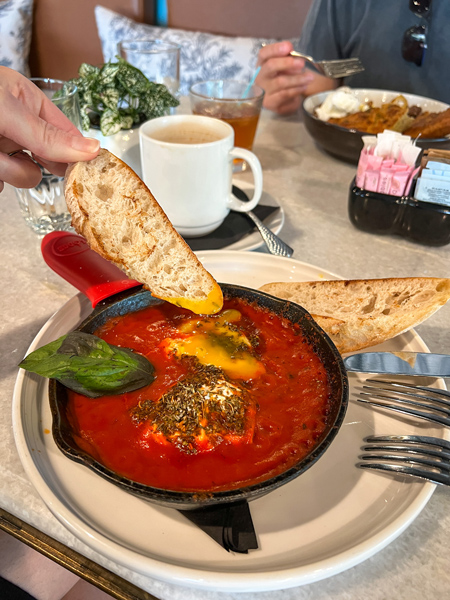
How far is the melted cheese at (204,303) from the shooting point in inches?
51.1

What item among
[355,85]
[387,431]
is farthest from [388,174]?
[355,85]

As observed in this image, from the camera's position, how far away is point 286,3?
4.39m

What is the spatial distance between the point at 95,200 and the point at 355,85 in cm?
266

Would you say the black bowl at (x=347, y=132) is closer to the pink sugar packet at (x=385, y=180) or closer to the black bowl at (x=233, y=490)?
the pink sugar packet at (x=385, y=180)

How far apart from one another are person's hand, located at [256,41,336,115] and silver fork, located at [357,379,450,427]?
7.27 ft

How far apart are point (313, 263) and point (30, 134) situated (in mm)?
1045

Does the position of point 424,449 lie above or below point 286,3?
below

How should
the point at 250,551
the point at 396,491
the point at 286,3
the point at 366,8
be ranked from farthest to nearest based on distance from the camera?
1. the point at 286,3
2. the point at 366,8
3. the point at 396,491
4. the point at 250,551

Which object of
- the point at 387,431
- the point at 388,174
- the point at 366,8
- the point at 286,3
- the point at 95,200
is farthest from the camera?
the point at 286,3

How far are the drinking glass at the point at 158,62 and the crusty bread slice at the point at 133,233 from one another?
4.75 ft

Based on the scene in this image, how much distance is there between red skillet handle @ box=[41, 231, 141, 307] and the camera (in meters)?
1.32

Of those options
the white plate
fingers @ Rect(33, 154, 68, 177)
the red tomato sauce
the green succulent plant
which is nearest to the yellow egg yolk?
the red tomato sauce

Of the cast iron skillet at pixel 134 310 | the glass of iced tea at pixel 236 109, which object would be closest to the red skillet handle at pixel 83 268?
the cast iron skillet at pixel 134 310

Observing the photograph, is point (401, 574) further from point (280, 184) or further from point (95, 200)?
point (280, 184)
